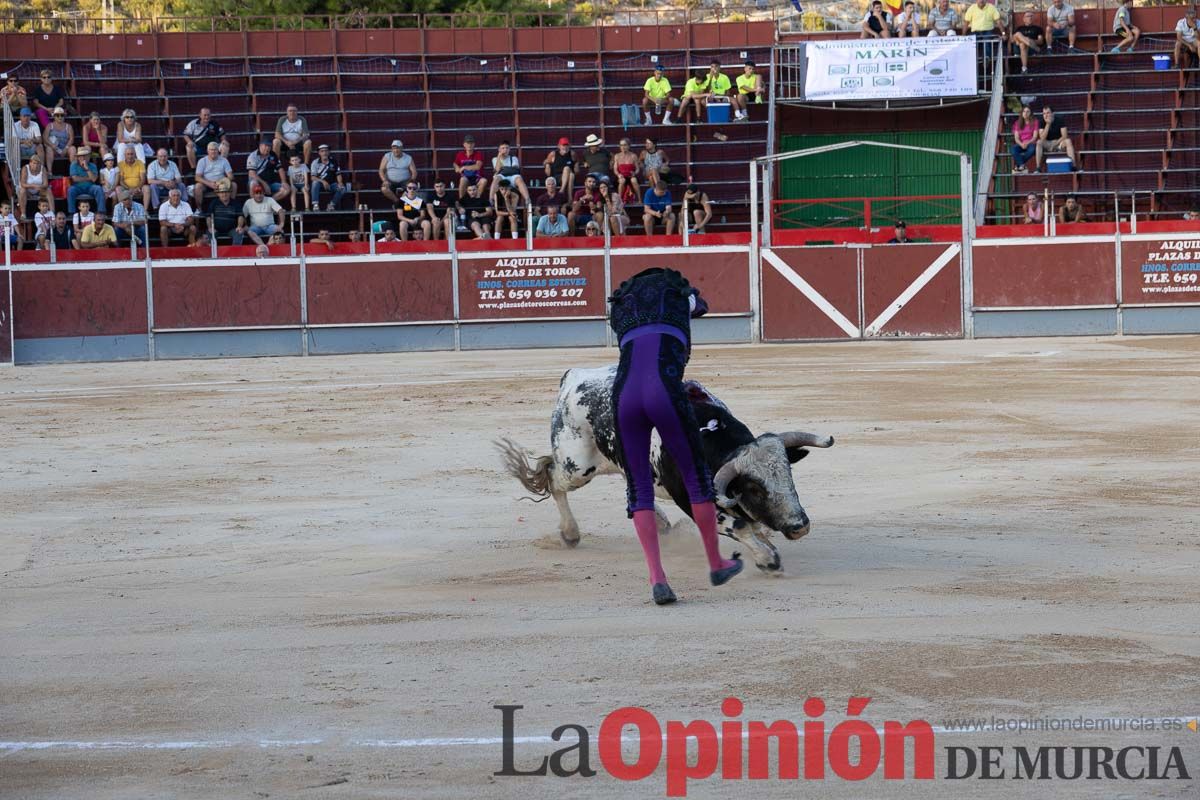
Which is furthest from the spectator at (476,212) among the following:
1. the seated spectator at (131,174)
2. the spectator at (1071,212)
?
the spectator at (1071,212)

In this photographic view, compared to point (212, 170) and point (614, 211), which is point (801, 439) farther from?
point (212, 170)

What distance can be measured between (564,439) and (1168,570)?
2.95m

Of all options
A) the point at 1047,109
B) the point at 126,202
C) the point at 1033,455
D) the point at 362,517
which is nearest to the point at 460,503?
the point at 362,517

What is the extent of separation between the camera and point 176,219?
2708 centimetres

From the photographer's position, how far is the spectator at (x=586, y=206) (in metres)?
27.9

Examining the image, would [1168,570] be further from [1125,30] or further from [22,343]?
[1125,30]

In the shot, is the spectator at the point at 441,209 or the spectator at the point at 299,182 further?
the spectator at the point at 299,182

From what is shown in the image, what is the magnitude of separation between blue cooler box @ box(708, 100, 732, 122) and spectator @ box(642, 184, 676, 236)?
349 centimetres

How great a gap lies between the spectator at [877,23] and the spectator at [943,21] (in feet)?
2.72

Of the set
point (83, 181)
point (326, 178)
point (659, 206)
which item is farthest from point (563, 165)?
point (83, 181)

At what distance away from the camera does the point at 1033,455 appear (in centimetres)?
1171

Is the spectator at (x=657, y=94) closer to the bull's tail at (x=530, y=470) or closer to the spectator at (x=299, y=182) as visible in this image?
the spectator at (x=299, y=182)

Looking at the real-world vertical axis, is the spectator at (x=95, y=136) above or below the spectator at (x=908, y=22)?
below

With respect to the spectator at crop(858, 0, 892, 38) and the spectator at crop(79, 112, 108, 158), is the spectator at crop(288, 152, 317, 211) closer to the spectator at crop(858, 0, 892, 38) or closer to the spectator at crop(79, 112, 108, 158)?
the spectator at crop(79, 112, 108, 158)
